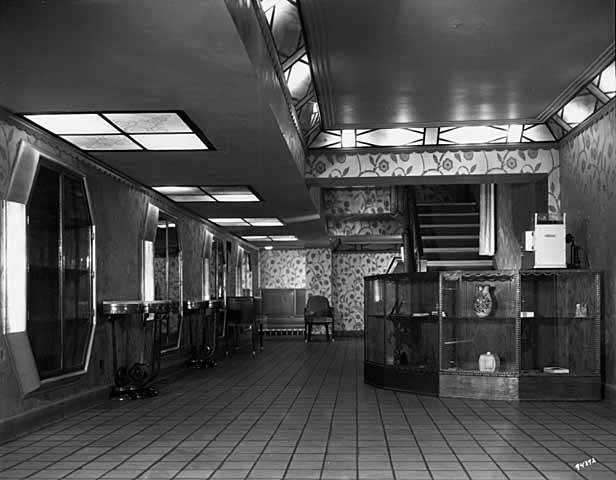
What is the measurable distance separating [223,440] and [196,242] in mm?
7484

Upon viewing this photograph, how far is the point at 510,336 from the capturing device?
302 inches

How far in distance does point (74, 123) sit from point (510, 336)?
4.76m

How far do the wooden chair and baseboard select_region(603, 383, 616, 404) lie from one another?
10.5m

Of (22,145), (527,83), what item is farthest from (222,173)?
(527,83)

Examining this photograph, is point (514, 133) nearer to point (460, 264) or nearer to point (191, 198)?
point (460, 264)

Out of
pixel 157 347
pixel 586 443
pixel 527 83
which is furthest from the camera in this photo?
pixel 157 347

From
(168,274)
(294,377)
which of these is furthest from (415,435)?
(168,274)

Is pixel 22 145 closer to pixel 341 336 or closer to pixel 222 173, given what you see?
pixel 222 173

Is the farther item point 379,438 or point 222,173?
point 222,173

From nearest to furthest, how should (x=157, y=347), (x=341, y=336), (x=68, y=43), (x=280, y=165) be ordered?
(x=68, y=43)
(x=280, y=165)
(x=157, y=347)
(x=341, y=336)

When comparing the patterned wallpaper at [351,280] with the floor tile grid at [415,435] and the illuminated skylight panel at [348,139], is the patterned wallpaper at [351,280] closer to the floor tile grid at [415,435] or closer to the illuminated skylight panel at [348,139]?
the illuminated skylight panel at [348,139]

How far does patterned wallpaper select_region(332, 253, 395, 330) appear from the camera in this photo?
2045 cm

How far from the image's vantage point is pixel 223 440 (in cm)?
552

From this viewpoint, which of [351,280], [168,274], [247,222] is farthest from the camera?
[351,280]
